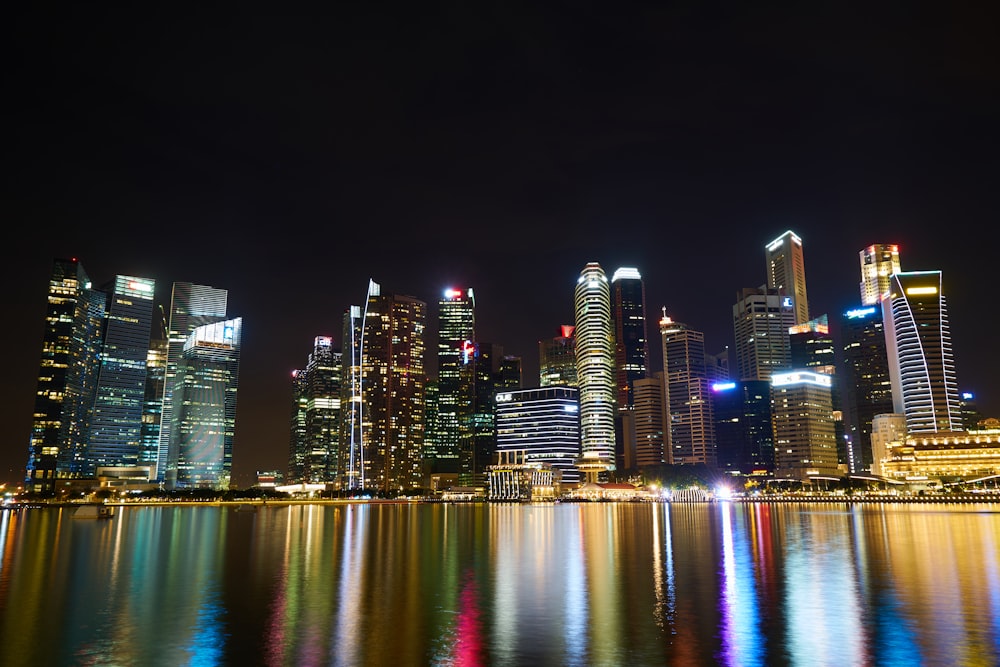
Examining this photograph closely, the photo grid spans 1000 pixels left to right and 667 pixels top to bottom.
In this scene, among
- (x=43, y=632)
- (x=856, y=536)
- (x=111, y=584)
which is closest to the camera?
(x=43, y=632)

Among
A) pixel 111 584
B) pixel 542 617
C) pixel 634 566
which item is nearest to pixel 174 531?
pixel 111 584

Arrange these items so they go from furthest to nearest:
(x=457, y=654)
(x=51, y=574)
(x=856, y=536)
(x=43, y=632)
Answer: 1. (x=856, y=536)
2. (x=51, y=574)
3. (x=43, y=632)
4. (x=457, y=654)

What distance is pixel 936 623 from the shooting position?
30.4 m

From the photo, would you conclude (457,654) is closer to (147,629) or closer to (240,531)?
(147,629)

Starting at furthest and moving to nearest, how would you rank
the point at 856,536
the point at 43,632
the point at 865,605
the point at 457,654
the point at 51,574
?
the point at 856,536 → the point at 51,574 → the point at 865,605 → the point at 43,632 → the point at 457,654

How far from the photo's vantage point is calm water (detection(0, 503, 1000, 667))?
25.7 metres

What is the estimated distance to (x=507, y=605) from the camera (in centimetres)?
3553

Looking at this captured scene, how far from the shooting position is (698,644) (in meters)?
26.8

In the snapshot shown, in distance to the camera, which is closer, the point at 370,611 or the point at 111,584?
the point at 370,611

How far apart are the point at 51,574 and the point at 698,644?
144 ft

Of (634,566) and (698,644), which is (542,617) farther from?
(634,566)

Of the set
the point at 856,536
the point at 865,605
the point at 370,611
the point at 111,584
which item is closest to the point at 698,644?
the point at 865,605

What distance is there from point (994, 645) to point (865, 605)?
8642 millimetres

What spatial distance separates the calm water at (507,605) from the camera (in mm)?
25672
